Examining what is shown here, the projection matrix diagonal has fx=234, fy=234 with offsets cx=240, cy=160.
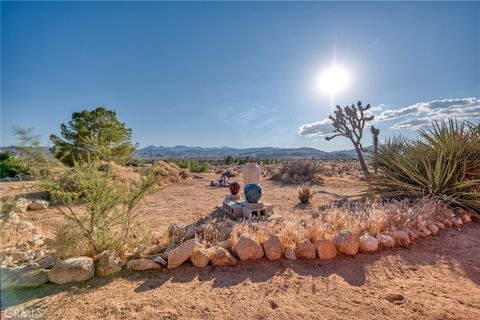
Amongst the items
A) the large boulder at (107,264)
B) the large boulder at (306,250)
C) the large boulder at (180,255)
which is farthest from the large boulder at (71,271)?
the large boulder at (306,250)

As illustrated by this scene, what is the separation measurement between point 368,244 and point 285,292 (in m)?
1.58

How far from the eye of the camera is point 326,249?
3061 millimetres

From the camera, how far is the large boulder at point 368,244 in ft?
10.5

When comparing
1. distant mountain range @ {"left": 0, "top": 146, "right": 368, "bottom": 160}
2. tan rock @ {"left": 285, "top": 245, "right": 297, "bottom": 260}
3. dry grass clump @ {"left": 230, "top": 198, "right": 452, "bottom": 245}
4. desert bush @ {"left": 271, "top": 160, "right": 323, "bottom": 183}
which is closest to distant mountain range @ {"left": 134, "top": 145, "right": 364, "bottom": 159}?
distant mountain range @ {"left": 0, "top": 146, "right": 368, "bottom": 160}

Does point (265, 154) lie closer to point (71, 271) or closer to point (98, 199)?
point (98, 199)

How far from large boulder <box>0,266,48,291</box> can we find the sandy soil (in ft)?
0.29

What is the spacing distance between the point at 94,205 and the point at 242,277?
1.91 metres

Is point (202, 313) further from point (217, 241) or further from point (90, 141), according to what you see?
point (90, 141)

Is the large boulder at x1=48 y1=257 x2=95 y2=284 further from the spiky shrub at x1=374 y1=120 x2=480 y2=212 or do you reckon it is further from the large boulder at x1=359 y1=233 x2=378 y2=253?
the spiky shrub at x1=374 y1=120 x2=480 y2=212

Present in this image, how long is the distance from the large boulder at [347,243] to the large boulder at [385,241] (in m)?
0.46

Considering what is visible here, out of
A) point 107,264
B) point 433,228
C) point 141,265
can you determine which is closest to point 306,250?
point 141,265

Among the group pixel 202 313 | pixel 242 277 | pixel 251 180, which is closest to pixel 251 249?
pixel 242 277

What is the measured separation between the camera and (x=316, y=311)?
2.05m

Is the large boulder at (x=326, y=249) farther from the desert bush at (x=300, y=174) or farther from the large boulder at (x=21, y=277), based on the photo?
the desert bush at (x=300, y=174)
